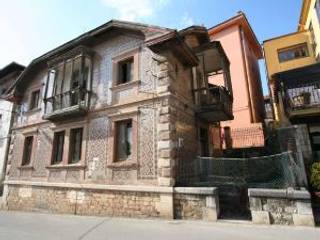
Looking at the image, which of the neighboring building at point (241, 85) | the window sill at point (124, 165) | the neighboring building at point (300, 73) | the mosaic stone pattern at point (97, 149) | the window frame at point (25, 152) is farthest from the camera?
the neighboring building at point (241, 85)

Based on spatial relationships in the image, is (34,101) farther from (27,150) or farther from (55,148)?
(55,148)

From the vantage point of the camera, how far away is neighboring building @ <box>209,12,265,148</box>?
15047 millimetres

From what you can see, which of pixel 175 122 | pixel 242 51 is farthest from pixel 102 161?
pixel 242 51

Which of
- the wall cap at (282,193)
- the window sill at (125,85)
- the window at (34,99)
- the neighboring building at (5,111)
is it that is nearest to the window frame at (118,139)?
the window sill at (125,85)

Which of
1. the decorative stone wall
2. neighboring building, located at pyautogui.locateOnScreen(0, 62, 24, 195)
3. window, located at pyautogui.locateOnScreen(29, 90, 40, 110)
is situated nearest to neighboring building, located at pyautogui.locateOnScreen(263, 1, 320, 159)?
the decorative stone wall

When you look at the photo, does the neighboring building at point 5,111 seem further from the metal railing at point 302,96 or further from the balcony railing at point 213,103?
the metal railing at point 302,96

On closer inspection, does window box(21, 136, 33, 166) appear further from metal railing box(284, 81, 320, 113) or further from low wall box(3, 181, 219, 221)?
metal railing box(284, 81, 320, 113)

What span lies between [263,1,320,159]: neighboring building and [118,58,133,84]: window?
27.7 feet

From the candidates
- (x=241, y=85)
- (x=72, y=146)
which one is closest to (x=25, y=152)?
(x=72, y=146)

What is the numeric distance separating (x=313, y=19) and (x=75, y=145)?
17497mm

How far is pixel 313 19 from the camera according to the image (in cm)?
1612

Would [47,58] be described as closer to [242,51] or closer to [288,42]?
[242,51]

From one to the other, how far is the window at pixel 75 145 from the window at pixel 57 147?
3.05ft

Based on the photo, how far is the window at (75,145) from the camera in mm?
11003
